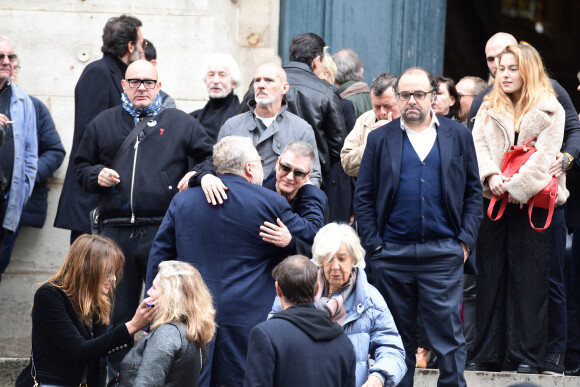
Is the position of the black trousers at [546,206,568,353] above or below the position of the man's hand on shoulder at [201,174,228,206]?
below

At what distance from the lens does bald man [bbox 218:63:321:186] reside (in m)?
7.34

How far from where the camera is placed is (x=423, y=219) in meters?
6.46

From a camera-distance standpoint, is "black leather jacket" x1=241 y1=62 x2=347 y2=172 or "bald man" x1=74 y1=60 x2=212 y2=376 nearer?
"bald man" x1=74 y1=60 x2=212 y2=376

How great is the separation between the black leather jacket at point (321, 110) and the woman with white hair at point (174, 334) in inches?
94.7

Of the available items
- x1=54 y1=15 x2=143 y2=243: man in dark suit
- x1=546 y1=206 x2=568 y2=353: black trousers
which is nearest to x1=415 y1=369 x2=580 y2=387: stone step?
x1=546 y1=206 x2=568 y2=353: black trousers

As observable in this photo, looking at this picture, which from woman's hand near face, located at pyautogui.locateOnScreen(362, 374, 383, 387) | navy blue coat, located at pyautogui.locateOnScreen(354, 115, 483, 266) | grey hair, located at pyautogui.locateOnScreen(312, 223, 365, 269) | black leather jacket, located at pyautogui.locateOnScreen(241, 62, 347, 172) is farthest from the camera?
black leather jacket, located at pyautogui.locateOnScreen(241, 62, 347, 172)

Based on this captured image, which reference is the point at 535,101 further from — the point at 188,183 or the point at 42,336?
the point at 42,336

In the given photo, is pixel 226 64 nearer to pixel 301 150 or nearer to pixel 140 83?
pixel 140 83

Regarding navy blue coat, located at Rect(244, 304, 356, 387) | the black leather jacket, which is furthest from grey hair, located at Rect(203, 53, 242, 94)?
navy blue coat, located at Rect(244, 304, 356, 387)

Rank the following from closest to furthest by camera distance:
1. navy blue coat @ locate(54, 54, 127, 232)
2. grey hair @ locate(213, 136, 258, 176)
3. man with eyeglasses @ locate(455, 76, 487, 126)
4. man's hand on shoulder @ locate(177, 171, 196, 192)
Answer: grey hair @ locate(213, 136, 258, 176) < man's hand on shoulder @ locate(177, 171, 196, 192) < navy blue coat @ locate(54, 54, 127, 232) < man with eyeglasses @ locate(455, 76, 487, 126)

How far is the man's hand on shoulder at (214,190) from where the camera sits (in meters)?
6.20

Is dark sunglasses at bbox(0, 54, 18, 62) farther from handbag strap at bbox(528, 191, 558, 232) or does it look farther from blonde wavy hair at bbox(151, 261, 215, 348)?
handbag strap at bbox(528, 191, 558, 232)

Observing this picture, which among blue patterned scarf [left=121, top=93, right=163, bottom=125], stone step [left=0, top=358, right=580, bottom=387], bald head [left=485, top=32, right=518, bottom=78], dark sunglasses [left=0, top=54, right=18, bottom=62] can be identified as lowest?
stone step [left=0, top=358, right=580, bottom=387]

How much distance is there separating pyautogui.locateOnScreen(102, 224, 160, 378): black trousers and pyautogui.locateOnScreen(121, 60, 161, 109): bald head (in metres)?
0.85
